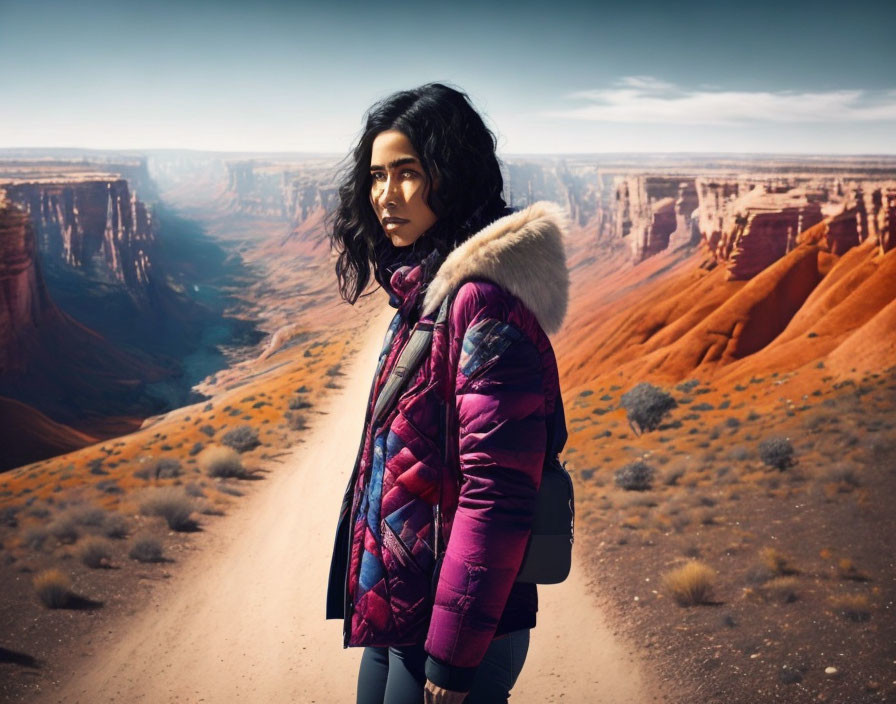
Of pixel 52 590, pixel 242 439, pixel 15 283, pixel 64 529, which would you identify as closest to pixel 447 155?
Answer: pixel 52 590

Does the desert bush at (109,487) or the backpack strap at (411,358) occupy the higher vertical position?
the backpack strap at (411,358)

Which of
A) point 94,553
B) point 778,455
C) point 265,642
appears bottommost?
point 265,642

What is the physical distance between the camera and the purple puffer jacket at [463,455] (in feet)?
4.91

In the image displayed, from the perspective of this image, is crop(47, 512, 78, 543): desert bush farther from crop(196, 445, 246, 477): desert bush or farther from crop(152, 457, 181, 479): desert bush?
crop(196, 445, 246, 477): desert bush

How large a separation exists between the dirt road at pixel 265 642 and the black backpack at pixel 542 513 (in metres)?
4.79

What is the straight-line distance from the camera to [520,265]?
1.66m

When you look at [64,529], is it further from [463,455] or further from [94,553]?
[463,455]

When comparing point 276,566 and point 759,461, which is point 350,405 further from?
point 759,461

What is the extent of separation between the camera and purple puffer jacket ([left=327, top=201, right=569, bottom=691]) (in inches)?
58.9

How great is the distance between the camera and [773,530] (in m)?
8.88

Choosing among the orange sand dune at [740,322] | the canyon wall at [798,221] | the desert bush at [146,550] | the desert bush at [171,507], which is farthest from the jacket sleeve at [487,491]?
the canyon wall at [798,221]

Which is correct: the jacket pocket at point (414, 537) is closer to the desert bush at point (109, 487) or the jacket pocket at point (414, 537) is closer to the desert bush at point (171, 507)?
the desert bush at point (171, 507)

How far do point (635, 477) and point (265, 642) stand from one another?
22.1 ft

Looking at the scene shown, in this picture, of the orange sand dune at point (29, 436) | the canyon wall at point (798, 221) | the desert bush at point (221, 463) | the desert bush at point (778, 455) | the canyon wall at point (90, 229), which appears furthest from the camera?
the canyon wall at point (90, 229)
